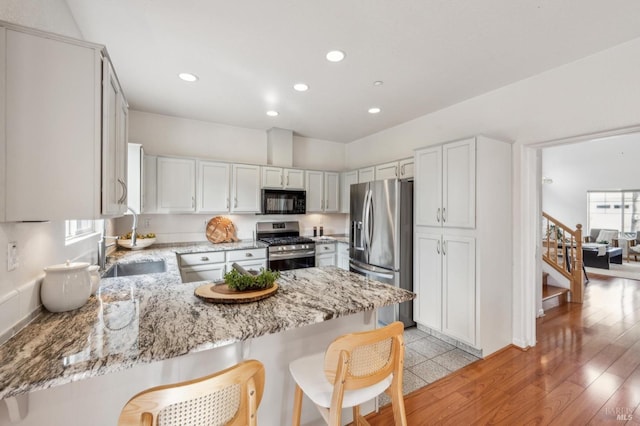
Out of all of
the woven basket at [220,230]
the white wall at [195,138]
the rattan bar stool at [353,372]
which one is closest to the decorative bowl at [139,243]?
the woven basket at [220,230]

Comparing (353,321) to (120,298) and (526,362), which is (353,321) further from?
(526,362)

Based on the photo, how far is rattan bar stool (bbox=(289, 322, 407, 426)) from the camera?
112 centimetres

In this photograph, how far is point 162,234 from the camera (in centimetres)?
382

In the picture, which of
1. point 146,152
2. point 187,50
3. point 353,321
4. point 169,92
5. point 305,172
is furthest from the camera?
point 305,172

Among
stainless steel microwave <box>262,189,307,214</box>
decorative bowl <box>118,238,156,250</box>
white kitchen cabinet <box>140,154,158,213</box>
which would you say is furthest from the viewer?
stainless steel microwave <box>262,189,307,214</box>

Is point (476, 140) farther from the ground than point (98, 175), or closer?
farther from the ground

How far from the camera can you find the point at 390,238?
3.34 meters

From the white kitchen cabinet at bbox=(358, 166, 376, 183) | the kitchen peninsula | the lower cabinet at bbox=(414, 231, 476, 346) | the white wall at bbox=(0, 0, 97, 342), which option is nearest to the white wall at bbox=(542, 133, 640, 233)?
the white kitchen cabinet at bbox=(358, 166, 376, 183)

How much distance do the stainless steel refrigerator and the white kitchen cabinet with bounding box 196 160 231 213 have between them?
2.01 m

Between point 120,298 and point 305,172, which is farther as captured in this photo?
point 305,172

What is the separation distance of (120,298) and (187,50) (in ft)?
6.46

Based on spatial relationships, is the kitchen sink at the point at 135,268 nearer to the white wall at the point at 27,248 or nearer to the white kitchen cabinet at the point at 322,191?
the white wall at the point at 27,248

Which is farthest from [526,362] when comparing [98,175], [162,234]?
[162,234]

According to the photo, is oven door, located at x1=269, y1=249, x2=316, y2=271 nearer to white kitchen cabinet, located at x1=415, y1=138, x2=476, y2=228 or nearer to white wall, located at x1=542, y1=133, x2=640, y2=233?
white kitchen cabinet, located at x1=415, y1=138, x2=476, y2=228
